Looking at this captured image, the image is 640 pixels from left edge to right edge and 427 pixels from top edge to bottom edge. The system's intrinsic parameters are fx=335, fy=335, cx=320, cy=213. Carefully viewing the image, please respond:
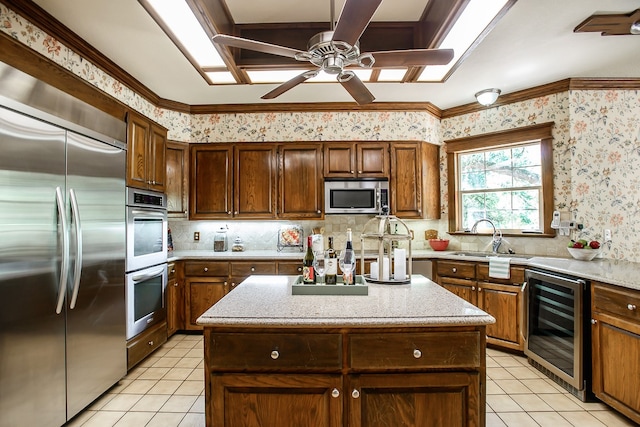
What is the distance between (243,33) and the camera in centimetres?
258

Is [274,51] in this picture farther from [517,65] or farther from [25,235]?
[517,65]

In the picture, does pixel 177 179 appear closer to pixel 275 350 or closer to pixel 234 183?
pixel 234 183

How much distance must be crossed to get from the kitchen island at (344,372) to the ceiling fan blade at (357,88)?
1.43m

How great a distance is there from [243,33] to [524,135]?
10.00 ft

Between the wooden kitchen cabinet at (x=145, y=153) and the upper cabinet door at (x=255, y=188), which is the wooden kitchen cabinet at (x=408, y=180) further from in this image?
the wooden kitchen cabinet at (x=145, y=153)

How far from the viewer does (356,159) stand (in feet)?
13.2

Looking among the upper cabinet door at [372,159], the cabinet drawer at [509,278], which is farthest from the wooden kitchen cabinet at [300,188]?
the cabinet drawer at [509,278]

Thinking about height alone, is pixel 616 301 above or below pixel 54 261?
below

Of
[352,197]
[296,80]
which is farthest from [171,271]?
[296,80]

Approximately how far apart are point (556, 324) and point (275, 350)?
2.41 m

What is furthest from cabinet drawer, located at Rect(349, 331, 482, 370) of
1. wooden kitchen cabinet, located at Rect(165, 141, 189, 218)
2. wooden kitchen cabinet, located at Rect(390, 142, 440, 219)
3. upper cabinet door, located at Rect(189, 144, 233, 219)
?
wooden kitchen cabinet, located at Rect(165, 141, 189, 218)

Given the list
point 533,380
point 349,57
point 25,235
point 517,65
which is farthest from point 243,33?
point 533,380

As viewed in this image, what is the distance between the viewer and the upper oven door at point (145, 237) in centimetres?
275

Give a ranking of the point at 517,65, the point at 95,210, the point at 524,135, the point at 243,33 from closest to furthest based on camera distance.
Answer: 1. the point at 95,210
2. the point at 243,33
3. the point at 517,65
4. the point at 524,135
